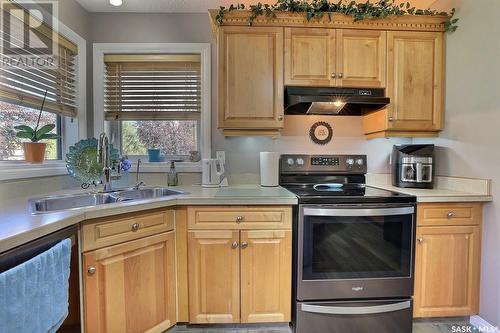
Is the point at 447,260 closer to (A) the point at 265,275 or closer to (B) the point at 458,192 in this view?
(B) the point at 458,192

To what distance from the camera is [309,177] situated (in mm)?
2189

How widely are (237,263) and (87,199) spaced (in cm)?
107

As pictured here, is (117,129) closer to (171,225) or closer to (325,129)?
(171,225)

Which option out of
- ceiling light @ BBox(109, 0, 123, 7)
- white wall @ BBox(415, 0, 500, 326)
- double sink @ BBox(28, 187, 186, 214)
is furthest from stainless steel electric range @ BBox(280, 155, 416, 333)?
ceiling light @ BBox(109, 0, 123, 7)

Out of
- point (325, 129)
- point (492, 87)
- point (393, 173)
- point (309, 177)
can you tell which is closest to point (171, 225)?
point (309, 177)

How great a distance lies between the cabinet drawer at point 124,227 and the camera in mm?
1257

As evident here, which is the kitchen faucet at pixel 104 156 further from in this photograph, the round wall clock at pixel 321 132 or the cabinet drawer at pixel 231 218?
the round wall clock at pixel 321 132

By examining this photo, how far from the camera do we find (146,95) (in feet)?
7.36

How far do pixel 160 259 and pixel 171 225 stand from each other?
20 cm

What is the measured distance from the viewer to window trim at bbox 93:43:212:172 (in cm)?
217

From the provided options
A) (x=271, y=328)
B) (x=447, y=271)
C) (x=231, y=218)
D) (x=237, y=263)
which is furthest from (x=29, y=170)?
(x=447, y=271)

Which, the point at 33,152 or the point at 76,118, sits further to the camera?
the point at 76,118

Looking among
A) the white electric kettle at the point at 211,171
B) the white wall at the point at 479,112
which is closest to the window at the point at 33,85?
the white electric kettle at the point at 211,171

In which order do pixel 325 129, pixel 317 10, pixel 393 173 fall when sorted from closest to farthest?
pixel 317 10
pixel 393 173
pixel 325 129
